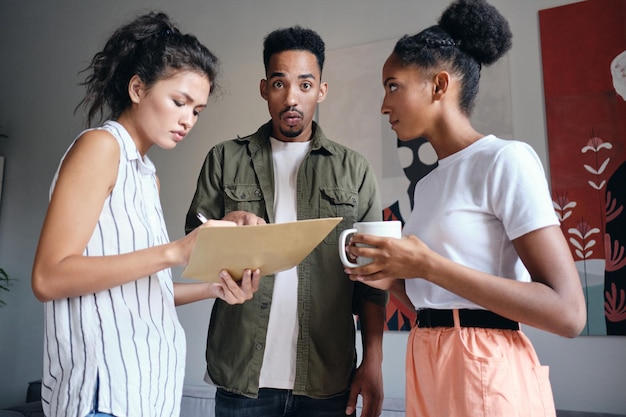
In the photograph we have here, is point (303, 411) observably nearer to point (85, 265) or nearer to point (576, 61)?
point (85, 265)

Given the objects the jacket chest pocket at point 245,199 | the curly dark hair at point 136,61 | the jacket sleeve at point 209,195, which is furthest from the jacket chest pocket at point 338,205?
the curly dark hair at point 136,61

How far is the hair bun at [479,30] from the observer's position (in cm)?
105

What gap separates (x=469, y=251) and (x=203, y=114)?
2.35 m

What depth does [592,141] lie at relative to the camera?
6.62 feet

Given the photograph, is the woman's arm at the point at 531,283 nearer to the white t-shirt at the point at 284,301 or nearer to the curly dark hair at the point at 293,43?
the white t-shirt at the point at 284,301

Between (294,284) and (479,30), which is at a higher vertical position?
(479,30)

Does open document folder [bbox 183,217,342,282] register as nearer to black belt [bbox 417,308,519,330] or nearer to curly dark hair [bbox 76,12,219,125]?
black belt [bbox 417,308,519,330]

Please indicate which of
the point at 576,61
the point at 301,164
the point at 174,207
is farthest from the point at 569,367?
the point at 174,207

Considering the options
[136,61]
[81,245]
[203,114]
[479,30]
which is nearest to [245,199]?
[136,61]

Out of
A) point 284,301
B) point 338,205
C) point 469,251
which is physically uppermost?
point 338,205

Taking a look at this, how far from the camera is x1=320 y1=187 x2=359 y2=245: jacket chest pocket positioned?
1.43 m

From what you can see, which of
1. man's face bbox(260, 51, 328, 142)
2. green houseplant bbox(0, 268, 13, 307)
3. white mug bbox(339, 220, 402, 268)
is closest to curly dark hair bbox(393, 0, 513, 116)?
white mug bbox(339, 220, 402, 268)

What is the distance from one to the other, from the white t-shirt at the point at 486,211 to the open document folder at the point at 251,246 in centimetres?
22

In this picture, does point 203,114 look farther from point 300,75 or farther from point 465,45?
point 465,45
